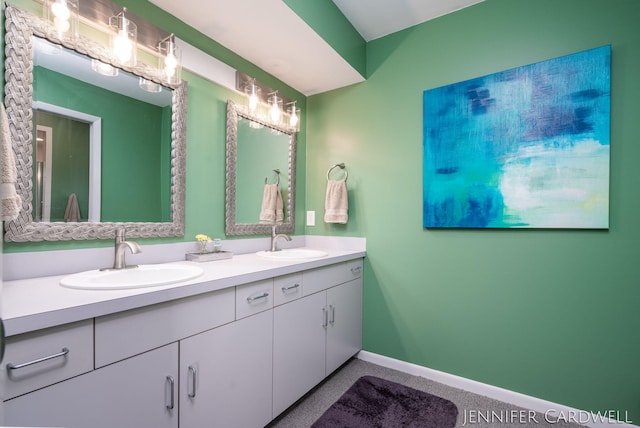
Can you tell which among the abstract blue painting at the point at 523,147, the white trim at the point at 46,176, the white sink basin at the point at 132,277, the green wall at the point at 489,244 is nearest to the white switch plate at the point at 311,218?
the green wall at the point at 489,244

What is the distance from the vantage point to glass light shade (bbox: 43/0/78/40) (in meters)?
1.23

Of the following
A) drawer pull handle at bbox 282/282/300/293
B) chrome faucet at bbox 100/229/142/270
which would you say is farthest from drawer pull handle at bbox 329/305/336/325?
chrome faucet at bbox 100/229/142/270

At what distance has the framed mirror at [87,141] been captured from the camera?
1.16 meters

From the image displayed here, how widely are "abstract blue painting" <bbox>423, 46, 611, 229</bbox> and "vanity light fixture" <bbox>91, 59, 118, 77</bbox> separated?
5.83ft

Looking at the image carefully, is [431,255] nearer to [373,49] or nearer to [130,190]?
[373,49]


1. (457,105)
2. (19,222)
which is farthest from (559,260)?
(19,222)

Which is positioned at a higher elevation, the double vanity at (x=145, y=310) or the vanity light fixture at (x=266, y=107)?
the vanity light fixture at (x=266, y=107)

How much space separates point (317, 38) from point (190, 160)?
1.03 metres

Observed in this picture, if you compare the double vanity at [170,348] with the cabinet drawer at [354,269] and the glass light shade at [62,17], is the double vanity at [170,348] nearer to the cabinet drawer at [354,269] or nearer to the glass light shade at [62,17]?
the cabinet drawer at [354,269]

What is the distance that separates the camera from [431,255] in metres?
2.05

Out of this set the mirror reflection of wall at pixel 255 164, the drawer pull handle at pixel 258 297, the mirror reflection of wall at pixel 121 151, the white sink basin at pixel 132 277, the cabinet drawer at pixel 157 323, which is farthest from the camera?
the mirror reflection of wall at pixel 255 164

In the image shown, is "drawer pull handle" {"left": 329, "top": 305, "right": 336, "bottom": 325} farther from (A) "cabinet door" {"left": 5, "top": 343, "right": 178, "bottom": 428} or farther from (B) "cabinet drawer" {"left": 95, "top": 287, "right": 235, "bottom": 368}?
(A) "cabinet door" {"left": 5, "top": 343, "right": 178, "bottom": 428}

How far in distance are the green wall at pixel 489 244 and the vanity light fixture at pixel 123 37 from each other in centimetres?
143

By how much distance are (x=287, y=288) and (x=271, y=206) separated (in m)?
0.86
